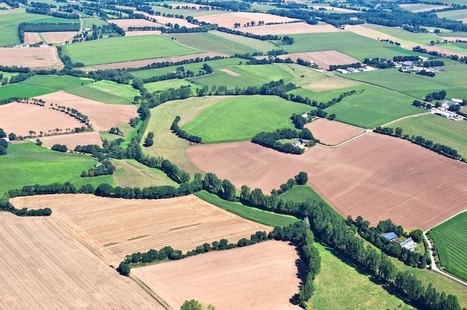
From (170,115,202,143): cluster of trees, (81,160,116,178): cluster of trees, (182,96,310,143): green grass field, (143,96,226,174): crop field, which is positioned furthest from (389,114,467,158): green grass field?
(81,160,116,178): cluster of trees

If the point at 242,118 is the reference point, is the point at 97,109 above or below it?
below

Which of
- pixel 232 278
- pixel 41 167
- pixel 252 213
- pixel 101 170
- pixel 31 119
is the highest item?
pixel 101 170

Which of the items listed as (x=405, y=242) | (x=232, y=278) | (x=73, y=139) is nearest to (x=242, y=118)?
(x=73, y=139)

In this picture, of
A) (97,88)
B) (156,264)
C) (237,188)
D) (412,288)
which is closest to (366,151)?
(237,188)

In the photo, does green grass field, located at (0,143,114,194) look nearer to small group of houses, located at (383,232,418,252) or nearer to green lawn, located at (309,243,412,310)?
green lawn, located at (309,243,412,310)

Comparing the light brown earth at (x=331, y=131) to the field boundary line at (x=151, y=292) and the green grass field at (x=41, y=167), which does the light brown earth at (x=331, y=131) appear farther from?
the field boundary line at (x=151, y=292)

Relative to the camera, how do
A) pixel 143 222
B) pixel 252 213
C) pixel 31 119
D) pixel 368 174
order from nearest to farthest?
1. pixel 143 222
2. pixel 252 213
3. pixel 368 174
4. pixel 31 119

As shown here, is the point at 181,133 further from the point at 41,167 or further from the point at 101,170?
the point at 41,167

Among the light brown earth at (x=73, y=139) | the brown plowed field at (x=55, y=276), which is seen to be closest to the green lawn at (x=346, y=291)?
the brown plowed field at (x=55, y=276)
